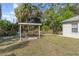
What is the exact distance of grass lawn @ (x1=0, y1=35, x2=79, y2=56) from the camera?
11914 mm

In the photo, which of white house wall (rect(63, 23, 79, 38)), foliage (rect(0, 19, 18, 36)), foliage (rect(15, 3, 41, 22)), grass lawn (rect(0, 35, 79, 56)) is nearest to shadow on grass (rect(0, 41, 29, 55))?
grass lawn (rect(0, 35, 79, 56))

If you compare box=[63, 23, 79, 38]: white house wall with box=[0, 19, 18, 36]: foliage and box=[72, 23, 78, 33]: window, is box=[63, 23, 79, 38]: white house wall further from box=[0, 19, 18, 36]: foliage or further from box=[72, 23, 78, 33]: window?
box=[0, 19, 18, 36]: foliage

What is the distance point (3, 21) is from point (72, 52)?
76.0 inches

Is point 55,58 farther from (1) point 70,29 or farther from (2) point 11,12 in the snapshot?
(2) point 11,12

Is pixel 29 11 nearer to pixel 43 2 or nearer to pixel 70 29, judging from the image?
pixel 43 2

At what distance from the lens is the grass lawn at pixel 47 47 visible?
469 inches

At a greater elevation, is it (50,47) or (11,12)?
(11,12)

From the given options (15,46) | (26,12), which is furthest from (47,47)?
(26,12)

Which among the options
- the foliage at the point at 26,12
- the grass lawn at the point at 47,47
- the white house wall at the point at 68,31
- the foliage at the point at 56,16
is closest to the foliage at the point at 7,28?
the foliage at the point at 26,12

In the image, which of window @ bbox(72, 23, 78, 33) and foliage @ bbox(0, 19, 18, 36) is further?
window @ bbox(72, 23, 78, 33)

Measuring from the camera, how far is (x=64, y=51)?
11930 millimetres

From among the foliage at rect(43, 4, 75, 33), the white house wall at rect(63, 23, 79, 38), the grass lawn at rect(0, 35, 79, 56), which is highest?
the foliage at rect(43, 4, 75, 33)

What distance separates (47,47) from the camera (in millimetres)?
11953

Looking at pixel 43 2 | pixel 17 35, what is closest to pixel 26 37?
pixel 17 35
